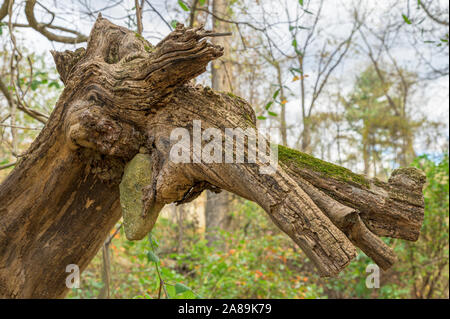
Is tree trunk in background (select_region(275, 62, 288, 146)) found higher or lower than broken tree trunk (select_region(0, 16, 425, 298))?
higher

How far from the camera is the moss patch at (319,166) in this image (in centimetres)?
152

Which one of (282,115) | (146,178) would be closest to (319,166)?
(146,178)

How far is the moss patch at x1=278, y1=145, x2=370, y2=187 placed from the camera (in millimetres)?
1518

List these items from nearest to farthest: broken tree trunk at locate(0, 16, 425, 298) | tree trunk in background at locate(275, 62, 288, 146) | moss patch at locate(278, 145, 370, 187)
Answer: broken tree trunk at locate(0, 16, 425, 298)
moss patch at locate(278, 145, 370, 187)
tree trunk in background at locate(275, 62, 288, 146)

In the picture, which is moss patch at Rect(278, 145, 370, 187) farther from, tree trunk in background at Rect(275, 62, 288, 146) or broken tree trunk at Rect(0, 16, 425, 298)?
tree trunk in background at Rect(275, 62, 288, 146)

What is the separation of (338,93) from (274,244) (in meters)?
7.28

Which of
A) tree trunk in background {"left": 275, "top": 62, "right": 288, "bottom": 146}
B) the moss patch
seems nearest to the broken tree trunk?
the moss patch

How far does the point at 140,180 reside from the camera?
64.1 inches

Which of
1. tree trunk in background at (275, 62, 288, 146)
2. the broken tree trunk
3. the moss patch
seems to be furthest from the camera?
tree trunk in background at (275, 62, 288, 146)

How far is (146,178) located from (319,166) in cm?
78

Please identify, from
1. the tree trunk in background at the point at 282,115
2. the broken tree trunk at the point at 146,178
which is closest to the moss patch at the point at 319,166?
the broken tree trunk at the point at 146,178

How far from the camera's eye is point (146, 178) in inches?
64.2

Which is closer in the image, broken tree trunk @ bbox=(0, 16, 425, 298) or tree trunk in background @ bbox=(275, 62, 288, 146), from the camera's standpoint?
broken tree trunk @ bbox=(0, 16, 425, 298)

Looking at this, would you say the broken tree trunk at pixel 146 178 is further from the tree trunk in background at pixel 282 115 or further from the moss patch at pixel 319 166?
the tree trunk in background at pixel 282 115
